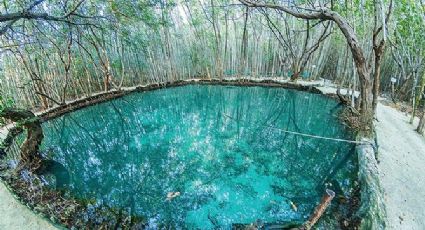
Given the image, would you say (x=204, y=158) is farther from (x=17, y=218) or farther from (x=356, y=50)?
(x=356, y=50)

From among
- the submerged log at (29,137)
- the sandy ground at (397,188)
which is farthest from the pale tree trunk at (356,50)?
the submerged log at (29,137)

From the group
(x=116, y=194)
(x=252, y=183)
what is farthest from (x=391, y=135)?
(x=116, y=194)

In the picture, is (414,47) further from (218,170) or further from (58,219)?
(58,219)

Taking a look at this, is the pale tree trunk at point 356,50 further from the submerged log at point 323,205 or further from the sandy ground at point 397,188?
the submerged log at point 323,205

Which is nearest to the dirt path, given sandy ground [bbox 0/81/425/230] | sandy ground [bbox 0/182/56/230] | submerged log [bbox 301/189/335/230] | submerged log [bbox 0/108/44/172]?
sandy ground [bbox 0/81/425/230]

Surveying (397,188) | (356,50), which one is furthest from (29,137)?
(356,50)

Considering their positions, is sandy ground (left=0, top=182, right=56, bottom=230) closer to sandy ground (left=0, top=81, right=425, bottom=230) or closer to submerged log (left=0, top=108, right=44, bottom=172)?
sandy ground (left=0, top=81, right=425, bottom=230)
